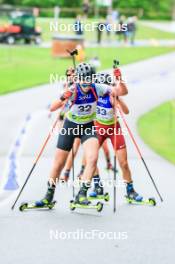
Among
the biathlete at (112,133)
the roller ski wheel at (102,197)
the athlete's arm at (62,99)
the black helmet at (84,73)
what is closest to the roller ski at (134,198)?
the biathlete at (112,133)

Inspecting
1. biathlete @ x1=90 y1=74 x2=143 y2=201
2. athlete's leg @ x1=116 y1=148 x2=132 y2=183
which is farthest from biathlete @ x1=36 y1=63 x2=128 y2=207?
athlete's leg @ x1=116 y1=148 x2=132 y2=183

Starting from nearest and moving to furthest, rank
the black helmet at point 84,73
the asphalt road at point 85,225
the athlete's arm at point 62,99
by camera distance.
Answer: the asphalt road at point 85,225
the athlete's arm at point 62,99
the black helmet at point 84,73

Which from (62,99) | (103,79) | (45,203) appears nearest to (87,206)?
(45,203)

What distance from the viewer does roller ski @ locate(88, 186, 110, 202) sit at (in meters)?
12.1

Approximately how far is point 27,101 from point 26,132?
7.00m

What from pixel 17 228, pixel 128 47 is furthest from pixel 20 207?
pixel 128 47

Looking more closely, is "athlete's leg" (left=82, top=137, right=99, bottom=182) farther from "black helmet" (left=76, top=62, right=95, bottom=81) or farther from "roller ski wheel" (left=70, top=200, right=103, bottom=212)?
"black helmet" (left=76, top=62, right=95, bottom=81)

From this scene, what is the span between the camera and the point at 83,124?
38.0ft

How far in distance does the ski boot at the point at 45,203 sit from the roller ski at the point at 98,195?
30.9 inches

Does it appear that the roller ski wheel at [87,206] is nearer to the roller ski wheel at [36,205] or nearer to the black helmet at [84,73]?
the roller ski wheel at [36,205]

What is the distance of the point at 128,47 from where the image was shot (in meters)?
56.3

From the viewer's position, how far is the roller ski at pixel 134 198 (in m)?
11.9

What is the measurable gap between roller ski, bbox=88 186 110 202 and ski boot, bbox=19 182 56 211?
30.9 inches

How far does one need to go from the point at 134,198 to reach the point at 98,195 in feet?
1.86
